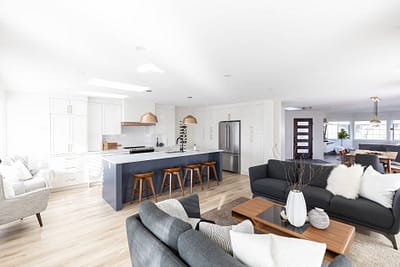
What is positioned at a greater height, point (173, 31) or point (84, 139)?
point (173, 31)

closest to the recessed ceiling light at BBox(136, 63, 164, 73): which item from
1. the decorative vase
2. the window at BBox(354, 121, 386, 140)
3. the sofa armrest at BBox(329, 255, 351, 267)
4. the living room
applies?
the living room

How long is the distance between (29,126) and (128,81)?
281cm

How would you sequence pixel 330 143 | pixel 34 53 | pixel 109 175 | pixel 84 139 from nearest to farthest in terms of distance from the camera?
pixel 34 53
pixel 109 175
pixel 84 139
pixel 330 143

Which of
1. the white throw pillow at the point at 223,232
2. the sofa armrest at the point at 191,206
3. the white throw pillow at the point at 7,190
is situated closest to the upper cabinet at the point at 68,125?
the white throw pillow at the point at 7,190

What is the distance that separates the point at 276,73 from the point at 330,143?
33.9 ft

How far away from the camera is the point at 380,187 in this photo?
8.58ft

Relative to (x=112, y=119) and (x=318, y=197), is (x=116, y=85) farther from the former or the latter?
(x=318, y=197)

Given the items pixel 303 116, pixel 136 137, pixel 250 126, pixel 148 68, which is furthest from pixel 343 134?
pixel 148 68

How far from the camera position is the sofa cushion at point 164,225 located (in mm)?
1265

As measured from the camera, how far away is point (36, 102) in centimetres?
459

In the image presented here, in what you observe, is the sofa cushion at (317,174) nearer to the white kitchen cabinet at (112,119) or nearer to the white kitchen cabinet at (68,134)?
the white kitchen cabinet at (112,119)

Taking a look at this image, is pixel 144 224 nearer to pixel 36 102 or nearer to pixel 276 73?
pixel 276 73

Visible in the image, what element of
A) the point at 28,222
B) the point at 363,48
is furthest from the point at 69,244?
the point at 363,48

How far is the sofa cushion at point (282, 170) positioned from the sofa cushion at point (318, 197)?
2.07 feet
